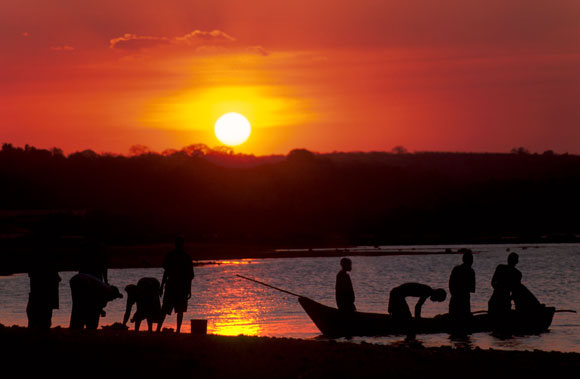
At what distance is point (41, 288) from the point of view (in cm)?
1538

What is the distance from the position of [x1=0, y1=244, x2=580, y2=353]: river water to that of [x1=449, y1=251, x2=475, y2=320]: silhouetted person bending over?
644mm

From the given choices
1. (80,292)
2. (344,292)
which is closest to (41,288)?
(80,292)

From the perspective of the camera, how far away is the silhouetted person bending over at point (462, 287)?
2053cm

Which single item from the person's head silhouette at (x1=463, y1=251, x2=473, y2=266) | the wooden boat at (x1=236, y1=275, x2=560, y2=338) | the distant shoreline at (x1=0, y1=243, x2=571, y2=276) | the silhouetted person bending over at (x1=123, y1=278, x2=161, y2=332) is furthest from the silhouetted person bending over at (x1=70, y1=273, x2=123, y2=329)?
the distant shoreline at (x1=0, y1=243, x2=571, y2=276)

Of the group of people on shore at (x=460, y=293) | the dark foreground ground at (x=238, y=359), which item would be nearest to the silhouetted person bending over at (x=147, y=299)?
the dark foreground ground at (x=238, y=359)

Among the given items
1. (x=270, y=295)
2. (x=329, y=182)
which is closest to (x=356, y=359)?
(x=270, y=295)

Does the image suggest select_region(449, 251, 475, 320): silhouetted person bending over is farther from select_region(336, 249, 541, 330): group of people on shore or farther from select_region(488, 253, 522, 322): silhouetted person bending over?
select_region(488, 253, 522, 322): silhouetted person bending over

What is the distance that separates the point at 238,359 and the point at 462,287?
9.53 meters

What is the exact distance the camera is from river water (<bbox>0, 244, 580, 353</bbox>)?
73.7 ft

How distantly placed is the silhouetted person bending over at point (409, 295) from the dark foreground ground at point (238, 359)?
20.4 feet

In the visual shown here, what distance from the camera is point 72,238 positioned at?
8619 centimetres

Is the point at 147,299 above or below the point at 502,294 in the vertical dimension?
above

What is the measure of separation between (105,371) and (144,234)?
9284cm

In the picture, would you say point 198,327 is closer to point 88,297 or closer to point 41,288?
point 88,297
